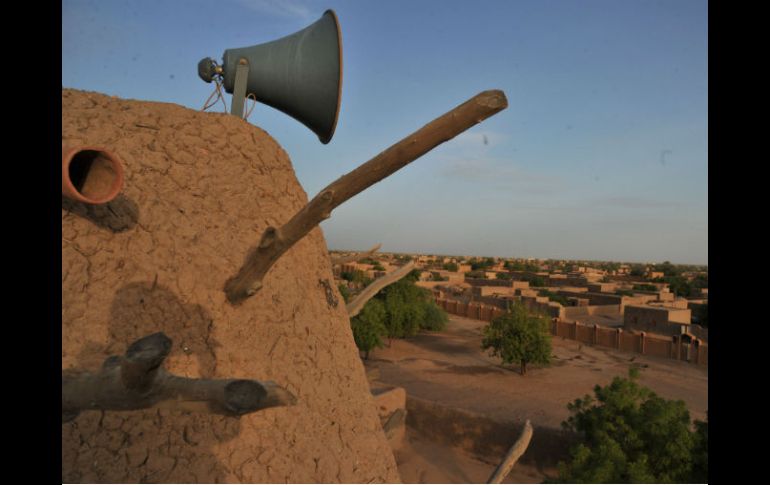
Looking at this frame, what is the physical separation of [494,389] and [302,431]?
533 inches

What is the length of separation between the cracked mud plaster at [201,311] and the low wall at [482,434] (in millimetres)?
7772

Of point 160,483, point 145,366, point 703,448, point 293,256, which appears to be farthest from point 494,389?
point 145,366

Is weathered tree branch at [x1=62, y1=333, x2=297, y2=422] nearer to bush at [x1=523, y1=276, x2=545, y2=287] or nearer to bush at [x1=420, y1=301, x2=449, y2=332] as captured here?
bush at [x1=420, y1=301, x2=449, y2=332]

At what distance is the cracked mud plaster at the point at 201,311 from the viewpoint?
265cm

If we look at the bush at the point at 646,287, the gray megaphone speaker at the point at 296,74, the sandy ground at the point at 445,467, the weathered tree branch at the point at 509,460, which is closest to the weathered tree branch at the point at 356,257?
the gray megaphone speaker at the point at 296,74

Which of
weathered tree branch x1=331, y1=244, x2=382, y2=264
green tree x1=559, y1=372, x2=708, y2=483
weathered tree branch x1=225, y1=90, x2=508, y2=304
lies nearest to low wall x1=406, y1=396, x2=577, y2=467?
green tree x1=559, y1=372, x2=708, y2=483

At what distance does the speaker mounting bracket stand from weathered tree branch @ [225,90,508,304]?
191cm

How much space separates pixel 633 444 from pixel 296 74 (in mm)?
8611

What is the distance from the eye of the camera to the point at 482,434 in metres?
11.0

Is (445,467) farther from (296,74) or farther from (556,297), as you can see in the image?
(556,297)
